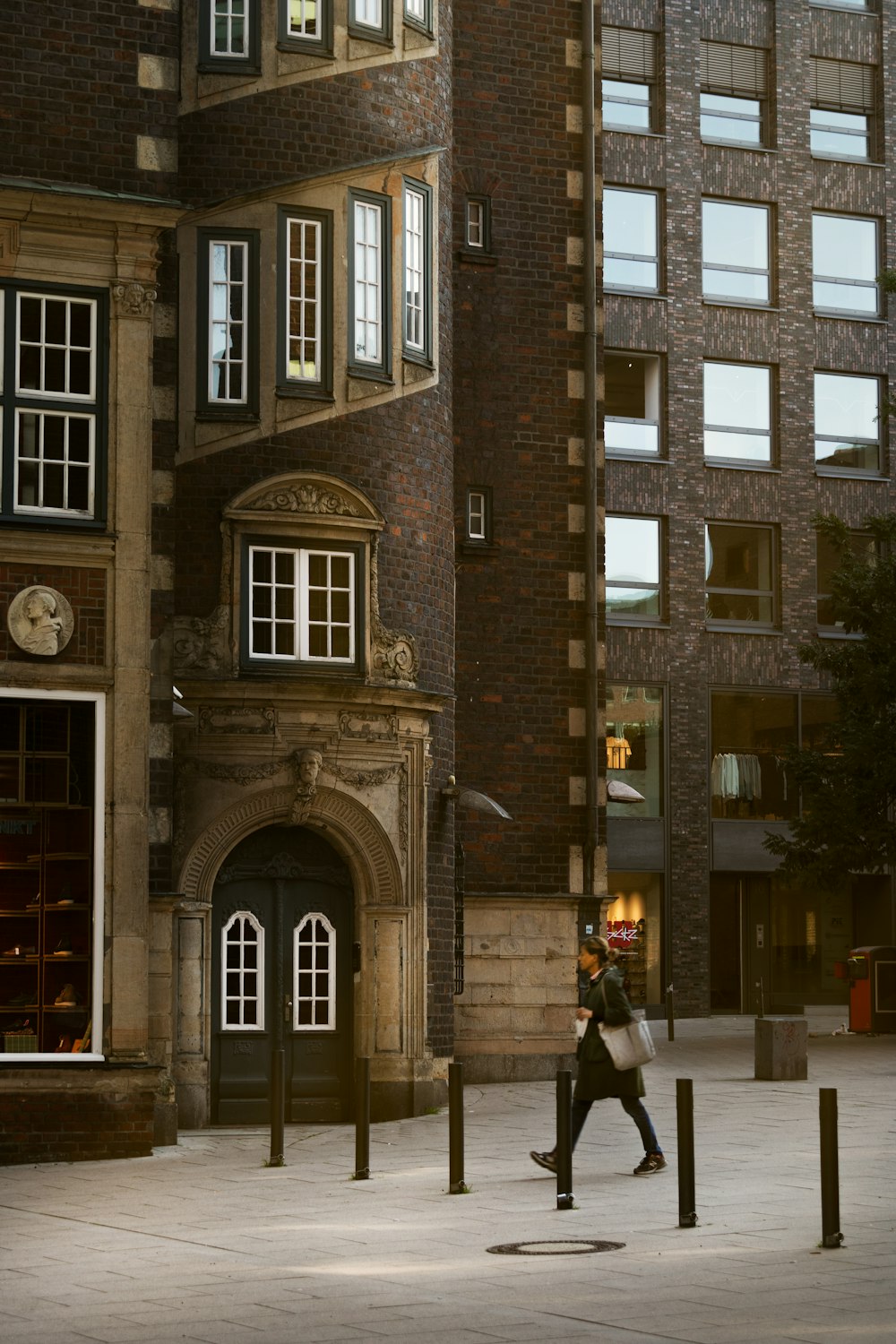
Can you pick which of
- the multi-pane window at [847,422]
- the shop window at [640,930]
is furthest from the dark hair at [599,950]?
the multi-pane window at [847,422]

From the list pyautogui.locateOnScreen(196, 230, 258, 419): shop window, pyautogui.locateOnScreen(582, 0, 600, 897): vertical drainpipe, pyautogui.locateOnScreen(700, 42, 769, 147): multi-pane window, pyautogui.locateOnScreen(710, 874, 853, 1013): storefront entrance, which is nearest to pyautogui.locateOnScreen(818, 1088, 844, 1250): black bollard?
pyautogui.locateOnScreen(196, 230, 258, 419): shop window

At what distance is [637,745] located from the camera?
148 feet

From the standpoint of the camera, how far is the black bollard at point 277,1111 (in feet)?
58.6

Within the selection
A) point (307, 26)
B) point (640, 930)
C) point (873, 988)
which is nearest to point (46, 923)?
point (307, 26)

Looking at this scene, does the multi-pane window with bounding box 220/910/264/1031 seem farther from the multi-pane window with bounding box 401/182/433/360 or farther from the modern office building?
the modern office building

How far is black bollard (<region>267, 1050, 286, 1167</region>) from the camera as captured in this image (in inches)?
704

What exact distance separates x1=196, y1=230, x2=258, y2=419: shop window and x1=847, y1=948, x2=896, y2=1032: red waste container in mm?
16113

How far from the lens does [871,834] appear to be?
36.9 m

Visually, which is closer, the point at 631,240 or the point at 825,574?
the point at 631,240

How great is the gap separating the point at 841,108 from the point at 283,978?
3051 cm

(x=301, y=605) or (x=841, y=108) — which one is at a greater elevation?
(x=841, y=108)

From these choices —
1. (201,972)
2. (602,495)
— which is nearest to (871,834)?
(602,495)

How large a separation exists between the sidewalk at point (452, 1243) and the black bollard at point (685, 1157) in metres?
0.19

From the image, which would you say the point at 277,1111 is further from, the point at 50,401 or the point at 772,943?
the point at 772,943
